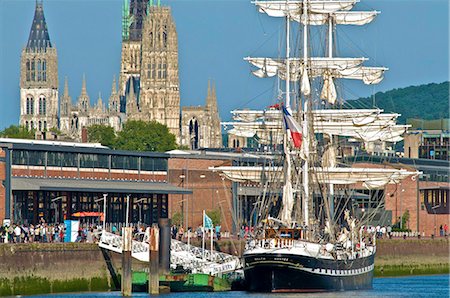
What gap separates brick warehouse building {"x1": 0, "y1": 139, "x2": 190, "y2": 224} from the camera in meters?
91.2

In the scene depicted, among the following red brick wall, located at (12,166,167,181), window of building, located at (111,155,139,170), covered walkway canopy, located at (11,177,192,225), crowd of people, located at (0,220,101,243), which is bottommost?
crowd of people, located at (0,220,101,243)

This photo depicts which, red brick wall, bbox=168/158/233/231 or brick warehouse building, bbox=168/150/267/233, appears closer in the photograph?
brick warehouse building, bbox=168/150/267/233

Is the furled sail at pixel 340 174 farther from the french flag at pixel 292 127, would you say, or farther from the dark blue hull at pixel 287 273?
the dark blue hull at pixel 287 273

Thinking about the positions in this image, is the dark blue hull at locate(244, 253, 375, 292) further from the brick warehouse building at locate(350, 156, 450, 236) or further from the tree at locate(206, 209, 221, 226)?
the brick warehouse building at locate(350, 156, 450, 236)

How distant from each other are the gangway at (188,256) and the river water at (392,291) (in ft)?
9.83

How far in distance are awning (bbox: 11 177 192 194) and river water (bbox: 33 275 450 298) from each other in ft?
51.6

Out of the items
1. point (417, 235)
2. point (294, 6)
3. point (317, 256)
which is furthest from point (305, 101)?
point (417, 235)

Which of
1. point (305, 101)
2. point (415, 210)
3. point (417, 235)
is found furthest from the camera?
point (415, 210)

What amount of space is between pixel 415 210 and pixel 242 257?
181ft

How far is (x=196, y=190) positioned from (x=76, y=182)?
599 inches

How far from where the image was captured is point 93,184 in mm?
97438

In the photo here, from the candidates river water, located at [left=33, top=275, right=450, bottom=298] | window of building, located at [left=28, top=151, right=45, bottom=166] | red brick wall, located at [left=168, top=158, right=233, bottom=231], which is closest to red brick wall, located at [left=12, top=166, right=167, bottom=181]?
window of building, located at [left=28, top=151, right=45, bottom=166]

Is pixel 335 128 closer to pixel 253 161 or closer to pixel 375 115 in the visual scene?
pixel 375 115

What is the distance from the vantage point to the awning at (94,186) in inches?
3575
